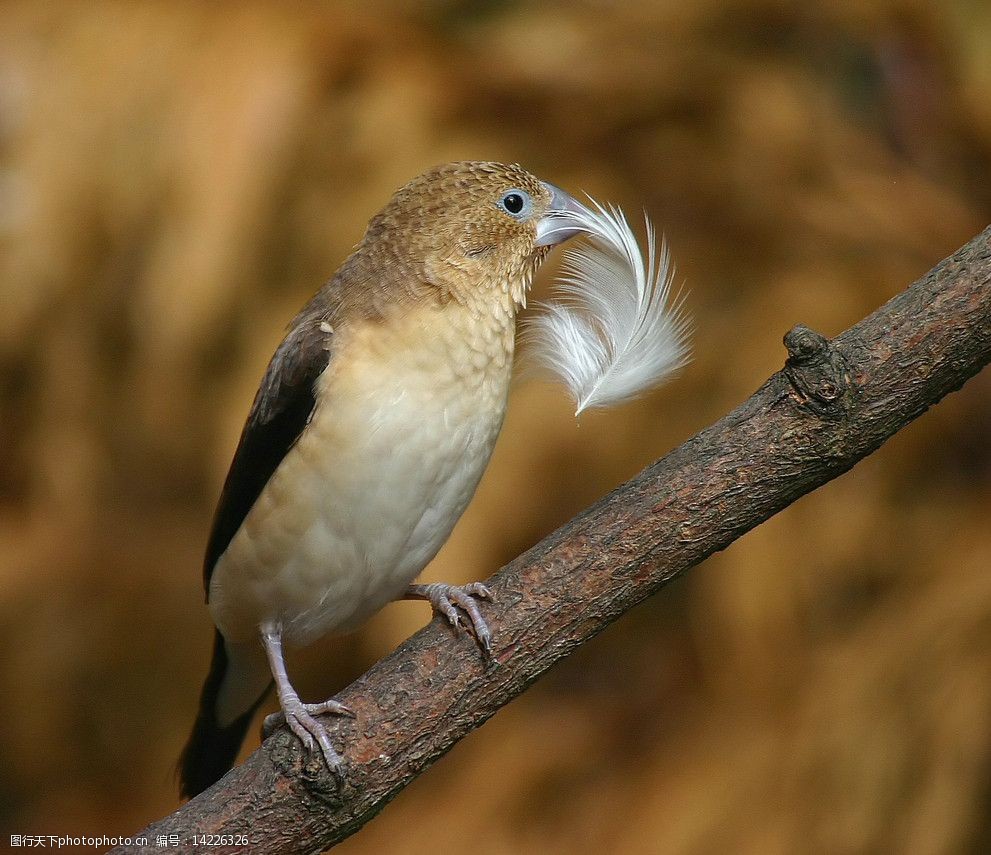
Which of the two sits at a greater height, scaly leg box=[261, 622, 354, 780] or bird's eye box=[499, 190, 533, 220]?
bird's eye box=[499, 190, 533, 220]

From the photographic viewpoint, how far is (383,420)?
2.06m

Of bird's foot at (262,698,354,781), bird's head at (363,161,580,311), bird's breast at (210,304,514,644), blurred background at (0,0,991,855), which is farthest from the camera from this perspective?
blurred background at (0,0,991,855)

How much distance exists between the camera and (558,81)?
367 cm

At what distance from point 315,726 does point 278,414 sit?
0.61 metres

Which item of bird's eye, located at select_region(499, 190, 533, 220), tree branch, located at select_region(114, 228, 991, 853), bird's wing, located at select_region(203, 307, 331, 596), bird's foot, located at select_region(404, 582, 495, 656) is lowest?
tree branch, located at select_region(114, 228, 991, 853)

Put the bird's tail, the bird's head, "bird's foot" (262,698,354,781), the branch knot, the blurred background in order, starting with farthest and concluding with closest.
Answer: the blurred background, the bird's tail, the bird's head, "bird's foot" (262,698,354,781), the branch knot

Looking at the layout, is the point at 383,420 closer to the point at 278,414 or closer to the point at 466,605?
the point at 278,414

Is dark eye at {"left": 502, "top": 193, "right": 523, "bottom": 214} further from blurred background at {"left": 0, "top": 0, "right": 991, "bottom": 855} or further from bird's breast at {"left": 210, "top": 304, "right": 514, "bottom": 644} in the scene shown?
blurred background at {"left": 0, "top": 0, "right": 991, "bottom": 855}

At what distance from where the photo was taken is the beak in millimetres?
2344

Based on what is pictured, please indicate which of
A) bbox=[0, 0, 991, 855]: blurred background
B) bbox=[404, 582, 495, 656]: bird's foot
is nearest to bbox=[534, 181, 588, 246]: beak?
bbox=[404, 582, 495, 656]: bird's foot

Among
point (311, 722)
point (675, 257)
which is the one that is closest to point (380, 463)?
point (311, 722)

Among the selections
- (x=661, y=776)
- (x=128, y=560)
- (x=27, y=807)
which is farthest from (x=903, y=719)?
(x=27, y=807)

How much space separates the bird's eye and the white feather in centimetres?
8

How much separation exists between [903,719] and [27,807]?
10.8ft
